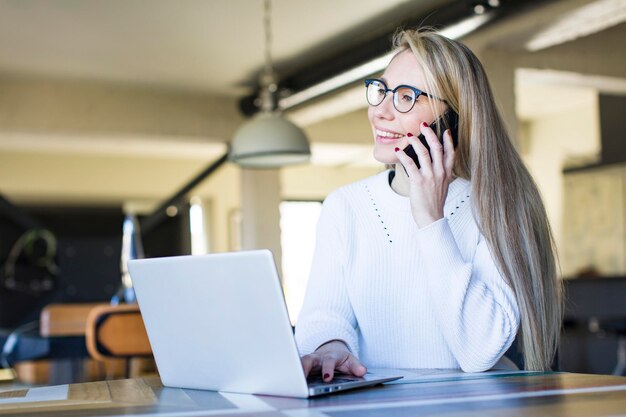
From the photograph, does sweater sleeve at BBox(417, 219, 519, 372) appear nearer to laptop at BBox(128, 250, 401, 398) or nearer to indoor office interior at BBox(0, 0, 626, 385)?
laptop at BBox(128, 250, 401, 398)

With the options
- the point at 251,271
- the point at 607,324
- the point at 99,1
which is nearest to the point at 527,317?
the point at 251,271

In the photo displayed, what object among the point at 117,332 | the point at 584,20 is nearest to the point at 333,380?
the point at 117,332

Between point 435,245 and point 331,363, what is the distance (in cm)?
30

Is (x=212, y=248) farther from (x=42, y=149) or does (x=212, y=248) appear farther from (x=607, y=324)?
(x=607, y=324)

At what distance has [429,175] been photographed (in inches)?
66.9

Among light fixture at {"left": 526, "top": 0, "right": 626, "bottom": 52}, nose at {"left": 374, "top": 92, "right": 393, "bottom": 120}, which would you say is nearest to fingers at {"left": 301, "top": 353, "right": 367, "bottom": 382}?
nose at {"left": 374, "top": 92, "right": 393, "bottom": 120}

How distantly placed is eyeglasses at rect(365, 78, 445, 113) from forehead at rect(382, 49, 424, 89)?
20 mm

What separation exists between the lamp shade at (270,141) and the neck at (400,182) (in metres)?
4.00

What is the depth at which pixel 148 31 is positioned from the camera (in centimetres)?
746

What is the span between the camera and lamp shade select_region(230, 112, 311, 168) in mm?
5945

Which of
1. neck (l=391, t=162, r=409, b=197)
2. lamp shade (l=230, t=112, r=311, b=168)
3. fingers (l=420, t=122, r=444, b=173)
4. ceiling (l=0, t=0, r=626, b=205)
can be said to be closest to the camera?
fingers (l=420, t=122, r=444, b=173)

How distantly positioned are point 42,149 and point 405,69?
11737 mm

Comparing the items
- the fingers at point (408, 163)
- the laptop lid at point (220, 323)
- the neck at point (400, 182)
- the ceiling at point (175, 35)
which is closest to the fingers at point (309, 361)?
the laptop lid at point (220, 323)

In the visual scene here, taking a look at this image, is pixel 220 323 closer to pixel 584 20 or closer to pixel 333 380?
pixel 333 380
